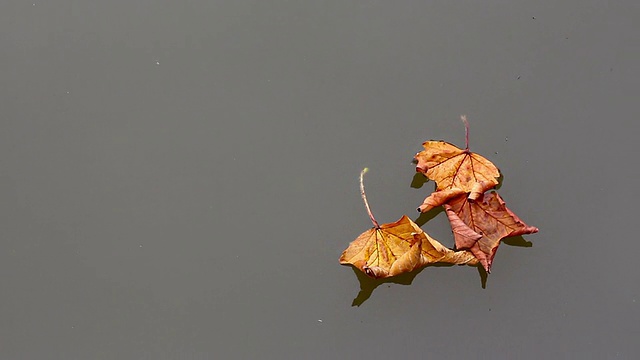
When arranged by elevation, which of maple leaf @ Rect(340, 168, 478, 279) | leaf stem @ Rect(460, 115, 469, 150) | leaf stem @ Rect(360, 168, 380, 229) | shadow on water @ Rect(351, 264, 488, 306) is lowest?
shadow on water @ Rect(351, 264, 488, 306)

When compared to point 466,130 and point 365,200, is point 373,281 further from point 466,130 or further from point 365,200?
point 466,130

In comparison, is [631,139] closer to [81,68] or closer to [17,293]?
[81,68]

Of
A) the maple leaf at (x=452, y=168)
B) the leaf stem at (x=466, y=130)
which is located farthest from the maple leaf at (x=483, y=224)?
the leaf stem at (x=466, y=130)

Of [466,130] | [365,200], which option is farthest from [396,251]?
[466,130]

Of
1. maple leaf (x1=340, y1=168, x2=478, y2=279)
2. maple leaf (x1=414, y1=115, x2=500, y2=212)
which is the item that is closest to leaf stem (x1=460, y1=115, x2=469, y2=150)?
maple leaf (x1=414, y1=115, x2=500, y2=212)

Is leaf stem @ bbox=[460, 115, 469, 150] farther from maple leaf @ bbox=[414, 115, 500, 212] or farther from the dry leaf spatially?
the dry leaf

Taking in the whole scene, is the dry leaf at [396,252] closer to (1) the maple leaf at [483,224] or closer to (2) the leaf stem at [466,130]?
(1) the maple leaf at [483,224]
